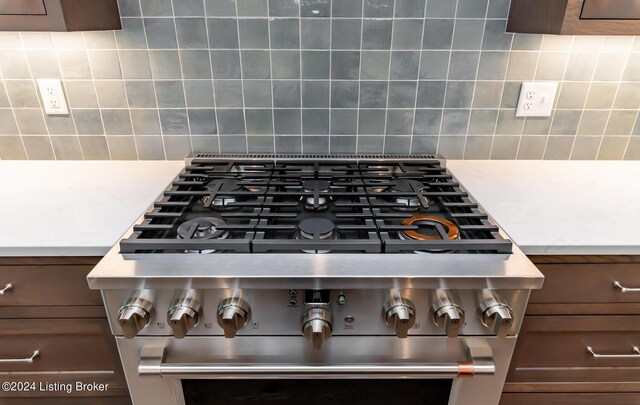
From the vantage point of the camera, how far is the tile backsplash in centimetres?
119

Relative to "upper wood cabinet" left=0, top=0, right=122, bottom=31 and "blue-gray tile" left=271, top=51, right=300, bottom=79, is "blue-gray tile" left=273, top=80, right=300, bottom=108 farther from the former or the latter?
"upper wood cabinet" left=0, top=0, right=122, bottom=31

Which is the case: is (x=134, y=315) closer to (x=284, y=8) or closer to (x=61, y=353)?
(x=61, y=353)

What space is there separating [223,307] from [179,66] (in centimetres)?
84

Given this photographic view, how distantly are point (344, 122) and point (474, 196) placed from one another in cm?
49

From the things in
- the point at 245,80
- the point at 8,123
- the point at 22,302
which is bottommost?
the point at 22,302

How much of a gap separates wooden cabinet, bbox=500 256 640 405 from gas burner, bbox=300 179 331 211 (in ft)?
1.67

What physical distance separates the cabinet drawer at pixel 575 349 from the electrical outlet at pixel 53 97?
1489mm

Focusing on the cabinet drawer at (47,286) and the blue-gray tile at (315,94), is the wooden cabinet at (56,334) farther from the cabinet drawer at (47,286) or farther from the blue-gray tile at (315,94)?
the blue-gray tile at (315,94)

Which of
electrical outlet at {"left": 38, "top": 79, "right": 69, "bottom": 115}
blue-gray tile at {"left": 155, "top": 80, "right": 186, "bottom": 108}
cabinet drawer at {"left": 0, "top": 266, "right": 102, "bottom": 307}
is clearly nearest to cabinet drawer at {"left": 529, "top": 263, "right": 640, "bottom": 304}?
cabinet drawer at {"left": 0, "top": 266, "right": 102, "bottom": 307}

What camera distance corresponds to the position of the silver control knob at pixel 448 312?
74 cm

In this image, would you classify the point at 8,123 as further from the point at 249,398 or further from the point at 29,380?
the point at 249,398

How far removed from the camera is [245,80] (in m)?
1.26

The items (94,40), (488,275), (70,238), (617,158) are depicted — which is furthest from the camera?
(617,158)

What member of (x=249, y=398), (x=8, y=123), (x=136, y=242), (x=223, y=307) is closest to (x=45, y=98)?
(x=8, y=123)
